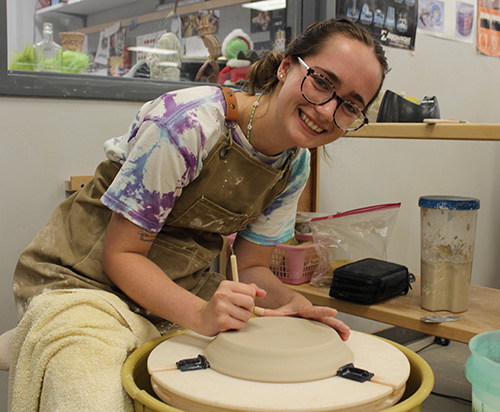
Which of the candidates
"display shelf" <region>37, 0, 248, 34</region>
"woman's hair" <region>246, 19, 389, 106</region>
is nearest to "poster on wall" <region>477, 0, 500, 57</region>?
"display shelf" <region>37, 0, 248, 34</region>

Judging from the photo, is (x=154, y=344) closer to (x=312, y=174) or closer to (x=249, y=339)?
(x=249, y=339)

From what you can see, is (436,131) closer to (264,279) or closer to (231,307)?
(264,279)

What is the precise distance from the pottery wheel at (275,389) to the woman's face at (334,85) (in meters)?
0.40

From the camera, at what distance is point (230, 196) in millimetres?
1206

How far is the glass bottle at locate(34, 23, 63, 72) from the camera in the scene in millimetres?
1645

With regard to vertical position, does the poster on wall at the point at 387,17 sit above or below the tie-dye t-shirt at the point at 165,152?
above

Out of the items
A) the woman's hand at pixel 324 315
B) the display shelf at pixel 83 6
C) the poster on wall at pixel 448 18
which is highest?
the poster on wall at pixel 448 18

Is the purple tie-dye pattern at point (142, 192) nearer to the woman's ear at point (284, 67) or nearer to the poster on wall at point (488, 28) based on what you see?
the woman's ear at point (284, 67)

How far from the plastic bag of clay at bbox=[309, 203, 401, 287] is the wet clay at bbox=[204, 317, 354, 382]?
0.82 meters

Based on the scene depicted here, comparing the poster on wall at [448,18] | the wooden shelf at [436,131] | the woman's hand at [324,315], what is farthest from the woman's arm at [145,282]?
the poster on wall at [448,18]

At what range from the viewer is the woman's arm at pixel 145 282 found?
40.0 inches

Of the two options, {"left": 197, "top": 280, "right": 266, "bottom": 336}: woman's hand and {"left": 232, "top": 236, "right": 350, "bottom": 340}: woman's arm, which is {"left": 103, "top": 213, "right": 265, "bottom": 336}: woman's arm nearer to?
{"left": 197, "top": 280, "right": 266, "bottom": 336}: woman's hand

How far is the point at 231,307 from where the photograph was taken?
0.95 m

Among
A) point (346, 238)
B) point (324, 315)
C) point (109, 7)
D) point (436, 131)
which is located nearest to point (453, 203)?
point (436, 131)
